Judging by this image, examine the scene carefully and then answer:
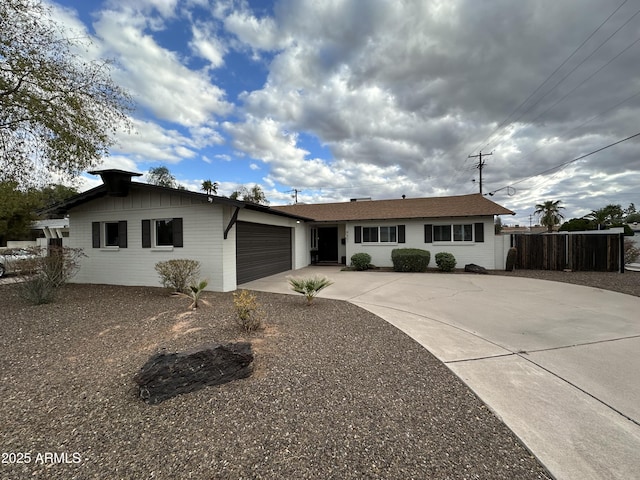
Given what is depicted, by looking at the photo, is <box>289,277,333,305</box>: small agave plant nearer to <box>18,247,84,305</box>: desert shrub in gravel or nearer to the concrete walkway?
the concrete walkway

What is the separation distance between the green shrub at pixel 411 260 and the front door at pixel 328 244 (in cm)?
505

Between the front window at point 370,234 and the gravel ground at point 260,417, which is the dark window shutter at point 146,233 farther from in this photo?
the front window at point 370,234

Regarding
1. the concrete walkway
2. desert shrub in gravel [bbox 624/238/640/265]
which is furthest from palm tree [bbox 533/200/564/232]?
the concrete walkway

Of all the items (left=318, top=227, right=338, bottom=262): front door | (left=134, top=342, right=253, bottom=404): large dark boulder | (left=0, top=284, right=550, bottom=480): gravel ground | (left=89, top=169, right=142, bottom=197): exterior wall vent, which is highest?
(left=89, top=169, right=142, bottom=197): exterior wall vent

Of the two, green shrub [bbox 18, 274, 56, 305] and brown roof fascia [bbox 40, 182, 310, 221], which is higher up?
brown roof fascia [bbox 40, 182, 310, 221]

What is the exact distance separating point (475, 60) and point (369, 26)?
13.2ft

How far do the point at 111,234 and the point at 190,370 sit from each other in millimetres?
9624

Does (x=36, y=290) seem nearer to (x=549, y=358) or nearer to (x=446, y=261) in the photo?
(x=549, y=358)

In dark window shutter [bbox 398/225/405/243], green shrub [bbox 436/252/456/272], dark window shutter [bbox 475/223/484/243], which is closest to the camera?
green shrub [bbox 436/252/456/272]

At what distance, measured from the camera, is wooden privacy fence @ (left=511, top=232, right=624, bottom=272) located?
471 inches

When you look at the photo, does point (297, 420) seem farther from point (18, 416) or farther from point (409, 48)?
point (409, 48)

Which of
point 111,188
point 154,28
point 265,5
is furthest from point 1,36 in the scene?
point 265,5

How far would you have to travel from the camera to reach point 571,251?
1259 centimetres

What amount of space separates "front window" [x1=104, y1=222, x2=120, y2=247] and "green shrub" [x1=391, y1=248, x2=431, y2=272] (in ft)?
37.9
